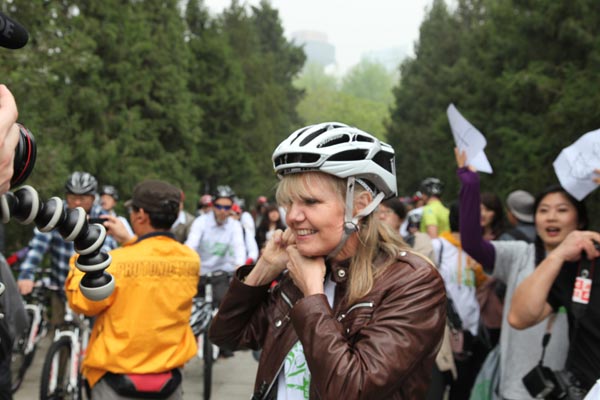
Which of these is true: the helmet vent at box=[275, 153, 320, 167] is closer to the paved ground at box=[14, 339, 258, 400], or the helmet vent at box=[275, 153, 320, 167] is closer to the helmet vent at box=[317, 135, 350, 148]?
the helmet vent at box=[317, 135, 350, 148]

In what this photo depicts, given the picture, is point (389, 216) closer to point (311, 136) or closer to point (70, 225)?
point (311, 136)

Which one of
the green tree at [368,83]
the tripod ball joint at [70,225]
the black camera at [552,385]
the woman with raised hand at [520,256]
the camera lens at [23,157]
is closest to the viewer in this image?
the camera lens at [23,157]

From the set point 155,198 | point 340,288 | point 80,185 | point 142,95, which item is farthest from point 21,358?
point 142,95

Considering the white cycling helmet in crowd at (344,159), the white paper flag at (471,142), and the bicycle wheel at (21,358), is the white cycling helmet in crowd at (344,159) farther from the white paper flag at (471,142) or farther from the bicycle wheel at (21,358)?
the bicycle wheel at (21,358)

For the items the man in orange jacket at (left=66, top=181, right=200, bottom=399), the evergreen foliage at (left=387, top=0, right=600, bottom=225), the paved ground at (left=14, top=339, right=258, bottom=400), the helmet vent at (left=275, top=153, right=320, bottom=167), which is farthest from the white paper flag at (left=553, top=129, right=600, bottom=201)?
the evergreen foliage at (left=387, top=0, right=600, bottom=225)

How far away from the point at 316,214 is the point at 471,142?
90.3 inches

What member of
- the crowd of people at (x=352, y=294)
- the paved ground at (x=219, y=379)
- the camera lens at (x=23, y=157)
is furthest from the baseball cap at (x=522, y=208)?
the camera lens at (x=23, y=157)

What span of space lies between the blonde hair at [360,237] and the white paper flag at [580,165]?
170cm

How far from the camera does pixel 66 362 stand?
6.81 m

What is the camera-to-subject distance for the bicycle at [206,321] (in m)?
8.50

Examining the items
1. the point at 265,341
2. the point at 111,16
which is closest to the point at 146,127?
the point at 111,16

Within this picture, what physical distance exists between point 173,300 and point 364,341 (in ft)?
7.92

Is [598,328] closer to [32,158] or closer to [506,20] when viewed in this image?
[32,158]

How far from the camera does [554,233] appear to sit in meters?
4.50
